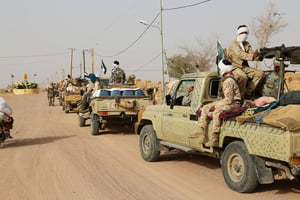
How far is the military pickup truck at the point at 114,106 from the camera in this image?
12607 millimetres

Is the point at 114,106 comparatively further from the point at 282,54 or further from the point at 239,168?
the point at 239,168

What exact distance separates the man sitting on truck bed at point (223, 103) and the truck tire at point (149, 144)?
180cm

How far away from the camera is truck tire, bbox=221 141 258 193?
18.4 ft

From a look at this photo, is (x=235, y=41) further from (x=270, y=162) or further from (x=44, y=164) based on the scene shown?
(x=44, y=164)

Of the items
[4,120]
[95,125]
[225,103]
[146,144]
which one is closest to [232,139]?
[225,103]

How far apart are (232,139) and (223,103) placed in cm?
62

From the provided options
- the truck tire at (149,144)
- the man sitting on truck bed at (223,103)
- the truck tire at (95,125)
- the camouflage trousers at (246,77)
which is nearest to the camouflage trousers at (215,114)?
the man sitting on truck bed at (223,103)

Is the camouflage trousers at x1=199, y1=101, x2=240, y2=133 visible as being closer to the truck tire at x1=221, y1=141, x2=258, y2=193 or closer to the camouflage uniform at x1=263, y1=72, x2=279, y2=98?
the truck tire at x1=221, y1=141, x2=258, y2=193

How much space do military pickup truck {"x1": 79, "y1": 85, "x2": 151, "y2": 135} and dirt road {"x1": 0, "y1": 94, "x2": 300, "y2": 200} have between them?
1645 millimetres

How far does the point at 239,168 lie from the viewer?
5.92m

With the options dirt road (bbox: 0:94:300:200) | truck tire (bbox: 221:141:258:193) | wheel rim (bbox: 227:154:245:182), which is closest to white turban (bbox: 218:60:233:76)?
truck tire (bbox: 221:141:258:193)

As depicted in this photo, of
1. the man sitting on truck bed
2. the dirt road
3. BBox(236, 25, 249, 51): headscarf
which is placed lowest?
the dirt road

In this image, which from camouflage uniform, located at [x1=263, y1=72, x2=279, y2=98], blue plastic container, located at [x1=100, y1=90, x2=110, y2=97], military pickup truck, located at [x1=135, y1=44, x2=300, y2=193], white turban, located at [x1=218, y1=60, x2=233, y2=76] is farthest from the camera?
blue plastic container, located at [x1=100, y1=90, x2=110, y2=97]

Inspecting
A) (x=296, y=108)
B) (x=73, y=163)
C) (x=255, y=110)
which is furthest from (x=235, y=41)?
(x=73, y=163)
